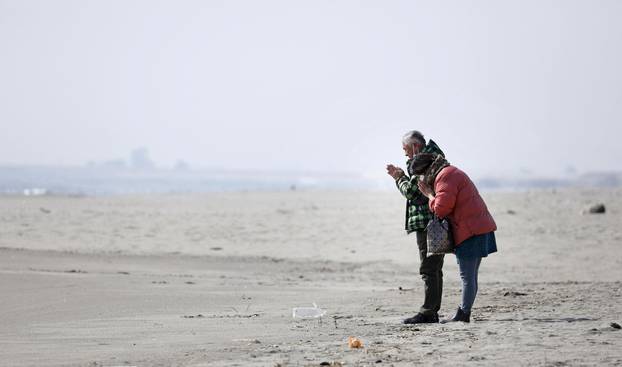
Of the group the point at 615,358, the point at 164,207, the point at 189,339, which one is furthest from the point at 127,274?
the point at 164,207

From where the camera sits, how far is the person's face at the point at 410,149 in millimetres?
7818

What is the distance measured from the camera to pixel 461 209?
767 cm

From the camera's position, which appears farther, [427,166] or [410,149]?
[410,149]

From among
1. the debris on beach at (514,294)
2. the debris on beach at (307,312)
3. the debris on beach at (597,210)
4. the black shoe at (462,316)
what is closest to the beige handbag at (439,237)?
the black shoe at (462,316)

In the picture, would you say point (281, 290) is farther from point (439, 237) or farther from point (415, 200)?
point (439, 237)

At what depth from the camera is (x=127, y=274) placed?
12617 mm

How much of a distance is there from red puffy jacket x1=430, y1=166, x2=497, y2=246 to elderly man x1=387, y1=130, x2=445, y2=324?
11.4 inches

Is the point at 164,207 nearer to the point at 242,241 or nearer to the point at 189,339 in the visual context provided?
the point at 242,241

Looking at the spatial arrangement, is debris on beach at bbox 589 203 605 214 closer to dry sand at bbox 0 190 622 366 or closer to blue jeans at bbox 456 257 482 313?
dry sand at bbox 0 190 622 366

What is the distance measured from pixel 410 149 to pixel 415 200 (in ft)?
1.56

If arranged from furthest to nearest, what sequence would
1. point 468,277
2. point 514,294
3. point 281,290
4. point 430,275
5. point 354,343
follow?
1. point 281,290
2. point 514,294
3. point 430,275
4. point 468,277
5. point 354,343

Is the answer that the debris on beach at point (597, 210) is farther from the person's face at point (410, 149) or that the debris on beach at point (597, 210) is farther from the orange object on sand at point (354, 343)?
the orange object on sand at point (354, 343)

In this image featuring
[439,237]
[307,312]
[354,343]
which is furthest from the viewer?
[307,312]

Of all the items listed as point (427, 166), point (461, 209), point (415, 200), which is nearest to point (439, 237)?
point (461, 209)
